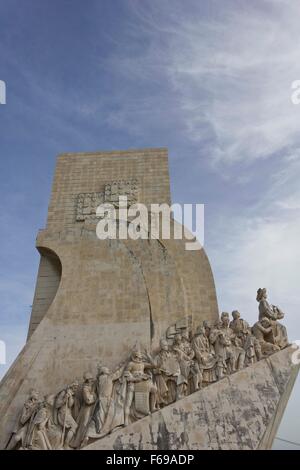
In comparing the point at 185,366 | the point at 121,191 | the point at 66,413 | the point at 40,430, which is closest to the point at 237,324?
the point at 185,366

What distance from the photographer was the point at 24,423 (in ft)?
21.0

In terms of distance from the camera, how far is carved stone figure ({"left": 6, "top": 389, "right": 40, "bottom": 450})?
612 cm

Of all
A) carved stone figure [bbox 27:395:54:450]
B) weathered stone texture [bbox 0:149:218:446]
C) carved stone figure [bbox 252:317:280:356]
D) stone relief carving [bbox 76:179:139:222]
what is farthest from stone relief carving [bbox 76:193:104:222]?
carved stone figure [bbox 252:317:280:356]

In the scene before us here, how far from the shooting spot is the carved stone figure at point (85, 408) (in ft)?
19.7

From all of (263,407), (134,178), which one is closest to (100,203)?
(134,178)

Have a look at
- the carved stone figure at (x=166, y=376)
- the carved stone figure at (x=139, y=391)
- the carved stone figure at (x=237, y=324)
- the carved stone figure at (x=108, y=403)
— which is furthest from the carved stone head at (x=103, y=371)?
the carved stone figure at (x=237, y=324)

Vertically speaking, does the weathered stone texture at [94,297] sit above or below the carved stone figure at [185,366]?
above

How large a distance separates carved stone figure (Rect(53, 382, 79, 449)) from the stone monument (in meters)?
0.02

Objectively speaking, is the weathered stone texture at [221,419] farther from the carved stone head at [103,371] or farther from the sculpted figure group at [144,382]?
the carved stone head at [103,371]

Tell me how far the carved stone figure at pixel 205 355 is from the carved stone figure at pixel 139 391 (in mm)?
884

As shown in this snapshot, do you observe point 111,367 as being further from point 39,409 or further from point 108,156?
point 108,156

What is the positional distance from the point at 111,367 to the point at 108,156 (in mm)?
6062

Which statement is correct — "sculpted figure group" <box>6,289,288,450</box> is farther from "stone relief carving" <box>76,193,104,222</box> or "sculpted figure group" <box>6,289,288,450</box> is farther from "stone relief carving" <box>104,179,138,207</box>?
"stone relief carving" <box>104,179,138,207</box>

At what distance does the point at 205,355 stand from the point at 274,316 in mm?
1604
